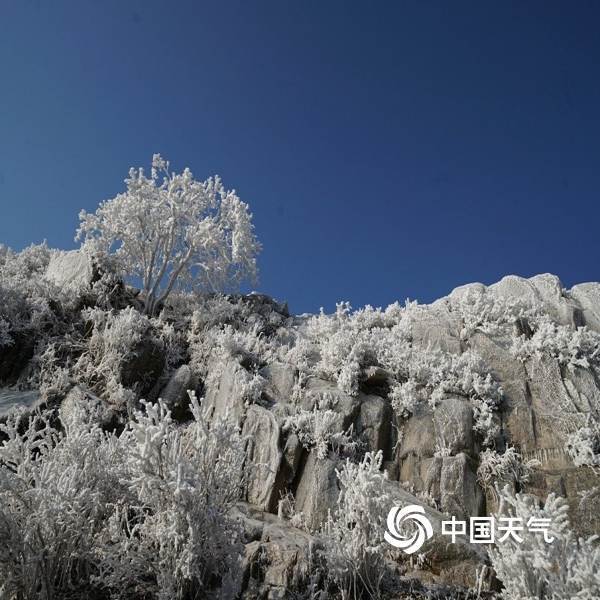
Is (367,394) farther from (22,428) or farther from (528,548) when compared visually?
(22,428)

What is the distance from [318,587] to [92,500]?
2.65 m

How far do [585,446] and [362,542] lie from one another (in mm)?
5399

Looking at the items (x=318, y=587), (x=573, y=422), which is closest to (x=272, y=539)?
(x=318, y=587)

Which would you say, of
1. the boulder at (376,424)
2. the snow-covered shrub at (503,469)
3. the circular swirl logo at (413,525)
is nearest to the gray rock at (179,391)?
the boulder at (376,424)

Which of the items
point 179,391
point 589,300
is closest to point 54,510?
point 179,391

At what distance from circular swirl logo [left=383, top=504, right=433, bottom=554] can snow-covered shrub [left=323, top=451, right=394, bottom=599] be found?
62 centimetres

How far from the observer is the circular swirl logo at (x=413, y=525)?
5648 mm

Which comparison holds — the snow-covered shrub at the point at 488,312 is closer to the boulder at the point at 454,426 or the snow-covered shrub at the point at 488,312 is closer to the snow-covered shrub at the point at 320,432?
the boulder at the point at 454,426

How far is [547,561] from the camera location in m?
3.68

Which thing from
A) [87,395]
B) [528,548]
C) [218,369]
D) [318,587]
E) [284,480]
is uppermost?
[218,369]

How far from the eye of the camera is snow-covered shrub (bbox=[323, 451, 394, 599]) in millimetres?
4828

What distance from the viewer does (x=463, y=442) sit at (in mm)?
8305

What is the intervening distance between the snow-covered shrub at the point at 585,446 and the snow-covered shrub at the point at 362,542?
497 centimetres

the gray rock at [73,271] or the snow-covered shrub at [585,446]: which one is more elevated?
the gray rock at [73,271]
